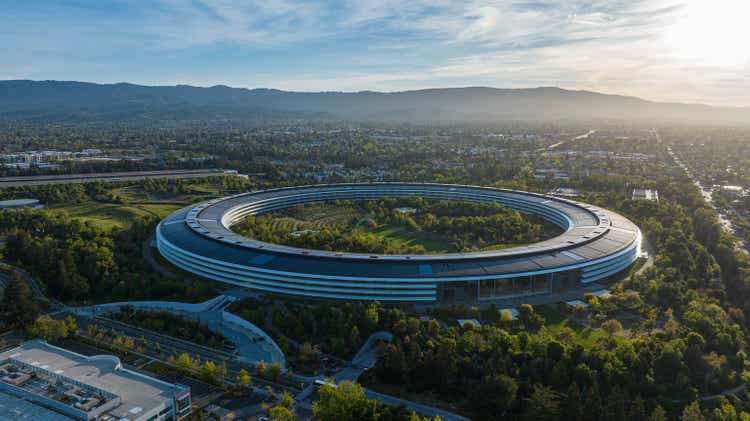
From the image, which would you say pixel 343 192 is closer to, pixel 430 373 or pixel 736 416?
pixel 430 373

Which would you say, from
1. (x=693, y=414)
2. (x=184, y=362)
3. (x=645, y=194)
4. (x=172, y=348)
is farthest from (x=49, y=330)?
(x=645, y=194)

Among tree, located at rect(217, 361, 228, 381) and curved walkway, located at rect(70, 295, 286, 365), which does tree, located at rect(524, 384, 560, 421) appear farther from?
tree, located at rect(217, 361, 228, 381)

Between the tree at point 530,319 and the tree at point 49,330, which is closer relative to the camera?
the tree at point 49,330

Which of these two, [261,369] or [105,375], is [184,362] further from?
[261,369]

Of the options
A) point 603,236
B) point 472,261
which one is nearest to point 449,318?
point 472,261

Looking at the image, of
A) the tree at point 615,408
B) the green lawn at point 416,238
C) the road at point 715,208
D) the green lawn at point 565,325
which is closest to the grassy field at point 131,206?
the green lawn at point 416,238

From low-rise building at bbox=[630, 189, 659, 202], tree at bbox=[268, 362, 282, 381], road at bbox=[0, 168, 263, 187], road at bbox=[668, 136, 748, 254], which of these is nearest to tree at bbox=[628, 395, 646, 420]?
tree at bbox=[268, 362, 282, 381]

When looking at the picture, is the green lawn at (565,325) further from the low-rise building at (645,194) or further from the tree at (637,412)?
the low-rise building at (645,194)

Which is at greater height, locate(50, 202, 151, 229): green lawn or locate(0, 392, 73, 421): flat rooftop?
locate(50, 202, 151, 229): green lawn
